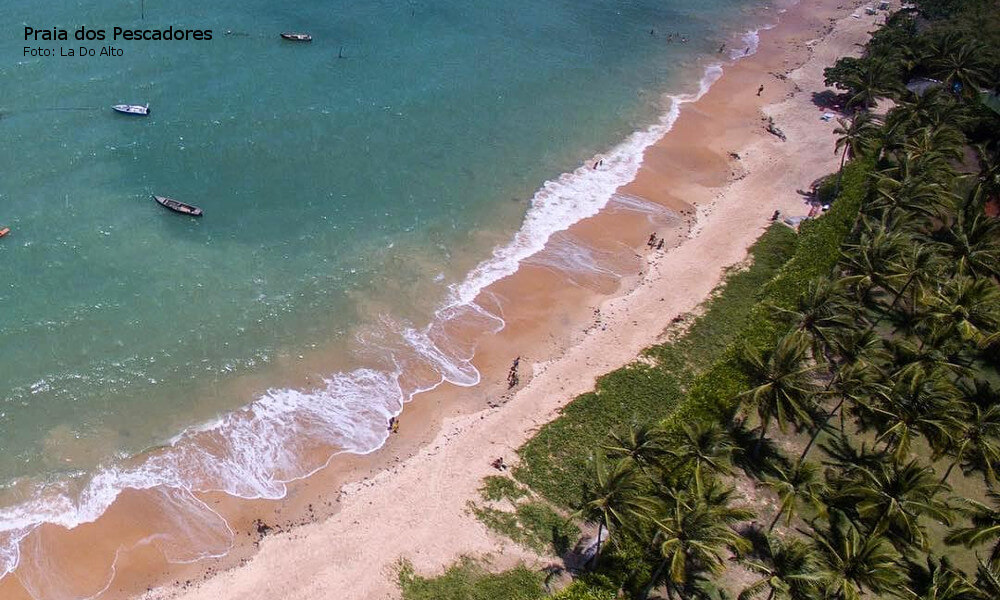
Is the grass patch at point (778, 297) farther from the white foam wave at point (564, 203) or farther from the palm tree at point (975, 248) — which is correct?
the white foam wave at point (564, 203)

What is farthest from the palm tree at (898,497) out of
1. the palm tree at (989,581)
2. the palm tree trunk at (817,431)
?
the palm tree trunk at (817,431)

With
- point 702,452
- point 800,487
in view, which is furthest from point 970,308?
point 702,452

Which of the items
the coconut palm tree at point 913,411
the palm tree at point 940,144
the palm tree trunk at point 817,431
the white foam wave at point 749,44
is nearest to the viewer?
the coconut palm tree at point 913,411

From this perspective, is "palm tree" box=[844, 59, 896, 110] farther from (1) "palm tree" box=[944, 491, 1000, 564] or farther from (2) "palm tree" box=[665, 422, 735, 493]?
(2) "palm tree" box=[665, 422, 735, 493]

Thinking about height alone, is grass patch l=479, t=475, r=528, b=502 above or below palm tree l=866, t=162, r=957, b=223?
below

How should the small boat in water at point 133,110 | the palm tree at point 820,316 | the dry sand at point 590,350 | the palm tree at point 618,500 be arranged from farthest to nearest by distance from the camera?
the small boat in water at point 133,110 → the palm tree at point 820,316 → the dry sand at point 590,350 → the palm tree at point 618,500

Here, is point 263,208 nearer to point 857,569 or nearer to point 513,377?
point 513,377

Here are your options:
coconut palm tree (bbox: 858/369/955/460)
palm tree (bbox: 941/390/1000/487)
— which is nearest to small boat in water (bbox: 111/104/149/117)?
coconut palm tree (bbox: 858/369/955/460)

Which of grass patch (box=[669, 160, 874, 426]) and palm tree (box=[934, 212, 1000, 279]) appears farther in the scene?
palm tree (box=[934, 212, 1000, 279])
